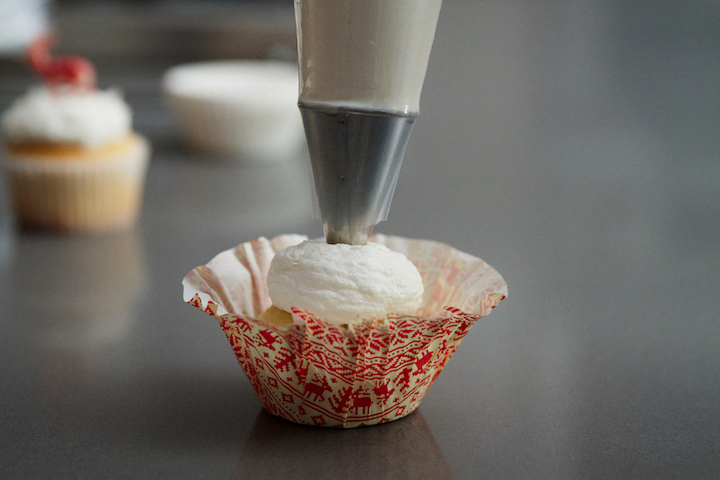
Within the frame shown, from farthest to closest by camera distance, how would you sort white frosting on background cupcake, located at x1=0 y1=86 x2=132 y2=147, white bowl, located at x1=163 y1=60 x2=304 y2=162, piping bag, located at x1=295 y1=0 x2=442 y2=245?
white bowl, located at x1=163 y1=60 x2=304 y2=162
white frosting on background cupcake, located at x1=0 y1=86 x2=132 y2=147
piping bag, located at x1=295 y1=0 x2=442 y2=245

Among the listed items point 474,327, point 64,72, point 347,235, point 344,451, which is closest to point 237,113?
point 64,72

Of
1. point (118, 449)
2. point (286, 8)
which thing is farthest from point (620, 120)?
point (118, 449)

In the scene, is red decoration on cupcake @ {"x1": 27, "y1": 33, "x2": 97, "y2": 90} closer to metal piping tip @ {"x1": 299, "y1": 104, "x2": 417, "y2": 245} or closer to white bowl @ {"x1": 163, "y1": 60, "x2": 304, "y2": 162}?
white bowl @ {"x1": 163, "y1": 60, "x2": 304, "y2": 162}

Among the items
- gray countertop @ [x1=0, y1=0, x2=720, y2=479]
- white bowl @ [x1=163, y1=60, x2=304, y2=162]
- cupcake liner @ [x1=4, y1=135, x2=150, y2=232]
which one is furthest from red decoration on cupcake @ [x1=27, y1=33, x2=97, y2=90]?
white bowl @ [x1=163, y1=60, x2=304, y2=162]

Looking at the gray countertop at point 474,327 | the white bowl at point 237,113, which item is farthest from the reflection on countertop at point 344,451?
the white bowl at point 237,113

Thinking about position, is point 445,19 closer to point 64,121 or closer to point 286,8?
point 286,8

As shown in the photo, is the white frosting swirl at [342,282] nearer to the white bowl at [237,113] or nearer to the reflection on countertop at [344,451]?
the reflection on countertop at [344,451]
